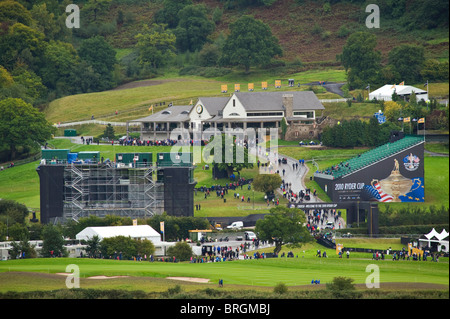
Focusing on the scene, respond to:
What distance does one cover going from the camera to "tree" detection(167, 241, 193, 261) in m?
84.2

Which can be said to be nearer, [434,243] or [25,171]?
[434,243]

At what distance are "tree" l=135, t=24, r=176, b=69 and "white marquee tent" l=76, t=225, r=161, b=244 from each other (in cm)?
9955

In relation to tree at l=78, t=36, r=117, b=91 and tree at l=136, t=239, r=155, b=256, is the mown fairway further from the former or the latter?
tree at l=78, t=36, r=117, b=91

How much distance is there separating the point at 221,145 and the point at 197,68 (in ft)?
242

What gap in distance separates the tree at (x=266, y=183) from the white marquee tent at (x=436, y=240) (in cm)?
2002

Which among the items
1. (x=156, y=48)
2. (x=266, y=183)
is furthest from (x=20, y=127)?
(x=156, y=48)

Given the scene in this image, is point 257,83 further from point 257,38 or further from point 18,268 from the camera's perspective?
point 18,268

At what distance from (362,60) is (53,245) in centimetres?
8109

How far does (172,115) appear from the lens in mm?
142250

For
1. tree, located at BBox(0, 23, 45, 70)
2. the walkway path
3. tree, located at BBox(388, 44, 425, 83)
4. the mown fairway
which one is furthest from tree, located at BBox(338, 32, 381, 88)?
the mown fairway

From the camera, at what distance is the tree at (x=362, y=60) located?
15212cm

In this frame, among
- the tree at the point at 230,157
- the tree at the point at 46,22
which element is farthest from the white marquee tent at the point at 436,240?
the tree at the point at 46,22

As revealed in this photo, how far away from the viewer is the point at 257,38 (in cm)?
17325

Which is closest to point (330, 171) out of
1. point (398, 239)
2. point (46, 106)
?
point (398, 239)
